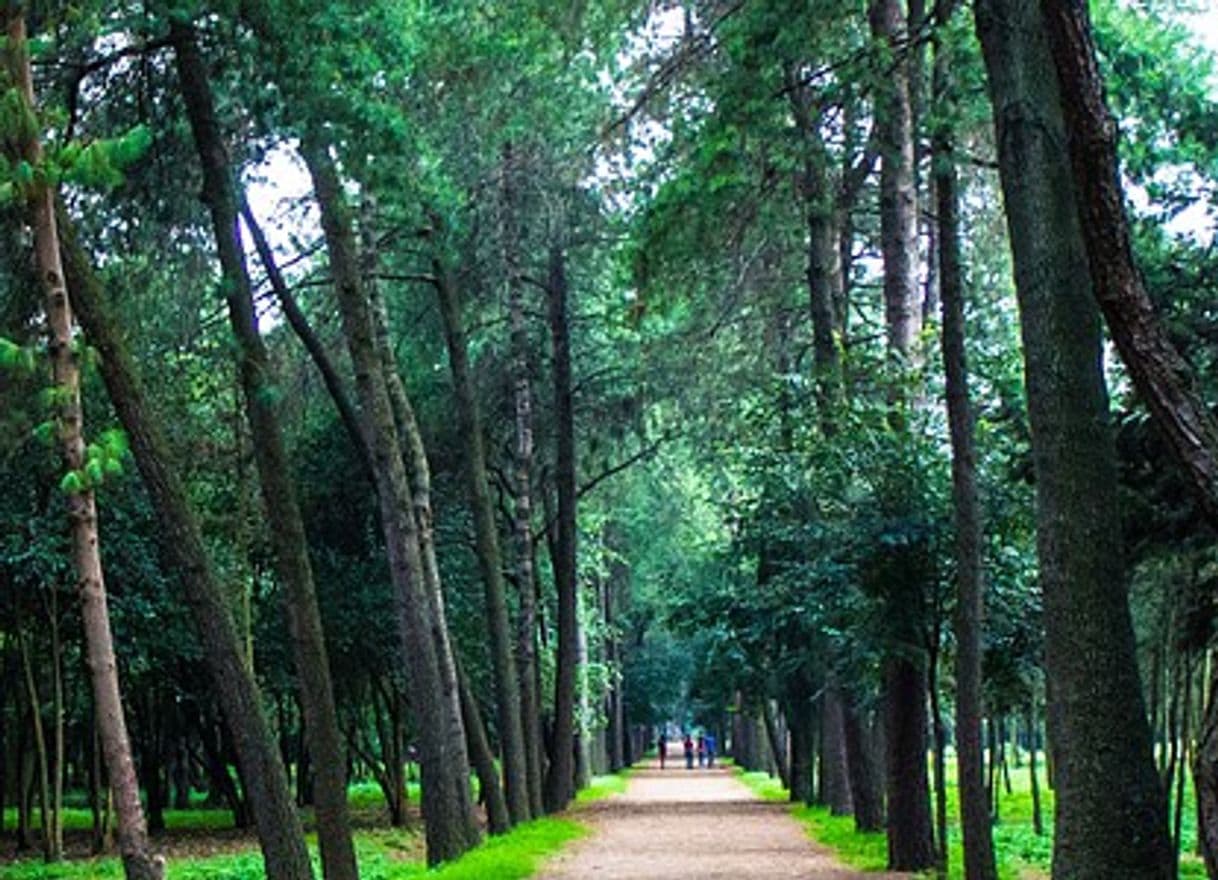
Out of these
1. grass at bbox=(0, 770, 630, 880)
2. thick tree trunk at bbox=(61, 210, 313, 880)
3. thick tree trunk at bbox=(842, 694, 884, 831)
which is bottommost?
grass at bbox=(0, 770, 630, 880)

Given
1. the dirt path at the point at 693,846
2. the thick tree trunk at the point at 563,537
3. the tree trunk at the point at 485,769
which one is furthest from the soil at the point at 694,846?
the tree trunk at the point at 485,769

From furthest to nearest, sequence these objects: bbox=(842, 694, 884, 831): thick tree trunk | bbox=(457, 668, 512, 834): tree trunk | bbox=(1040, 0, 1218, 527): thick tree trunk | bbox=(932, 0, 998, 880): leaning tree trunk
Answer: bbox=(457, 668, 512, 834): tree trunk < bbox=(842, 694, 884, 831): thick tree trunk < bbox=(932, 0, 998, 880): leaning tree trunk < bbox=(1040, 0, 1218, 527): thick tree trunk

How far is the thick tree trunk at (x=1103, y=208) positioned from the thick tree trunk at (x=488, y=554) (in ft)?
51.4

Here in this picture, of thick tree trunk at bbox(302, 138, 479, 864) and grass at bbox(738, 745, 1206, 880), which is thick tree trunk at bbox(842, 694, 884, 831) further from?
thick tree trunk at bbox(302, 138, 479, 864)

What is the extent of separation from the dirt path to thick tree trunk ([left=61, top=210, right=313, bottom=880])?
430 centimetres

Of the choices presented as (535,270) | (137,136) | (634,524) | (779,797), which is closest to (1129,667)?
(137,136)

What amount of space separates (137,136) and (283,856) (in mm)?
5581

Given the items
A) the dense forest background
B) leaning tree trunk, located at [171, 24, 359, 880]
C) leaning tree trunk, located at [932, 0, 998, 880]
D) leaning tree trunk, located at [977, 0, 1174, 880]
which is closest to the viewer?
leaning tree trunk, located at [977, 0, 1174, 880]

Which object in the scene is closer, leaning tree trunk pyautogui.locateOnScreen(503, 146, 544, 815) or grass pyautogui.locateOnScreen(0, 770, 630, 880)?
grass pyautogui.locateOnScreen(0, 770, 630, 880)

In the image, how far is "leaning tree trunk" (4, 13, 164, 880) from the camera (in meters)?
9.38

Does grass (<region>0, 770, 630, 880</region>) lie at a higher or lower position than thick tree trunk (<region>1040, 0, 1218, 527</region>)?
lower

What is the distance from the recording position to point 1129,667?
25.9 feet

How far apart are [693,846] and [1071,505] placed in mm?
13200

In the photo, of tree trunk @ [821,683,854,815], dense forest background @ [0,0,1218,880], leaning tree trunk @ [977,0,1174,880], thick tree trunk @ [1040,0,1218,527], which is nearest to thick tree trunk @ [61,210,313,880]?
dense forest background @ [0,0,1218,880]
